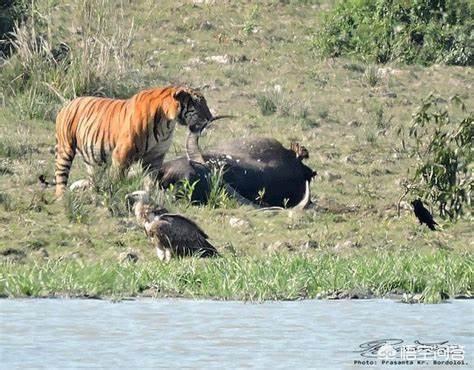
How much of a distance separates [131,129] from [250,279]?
459 cm

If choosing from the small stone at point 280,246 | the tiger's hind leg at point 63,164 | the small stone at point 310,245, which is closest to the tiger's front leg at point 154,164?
the tiger's hind leg at point 63,164

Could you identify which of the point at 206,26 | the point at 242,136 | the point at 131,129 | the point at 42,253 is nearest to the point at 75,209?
the point at 42,253

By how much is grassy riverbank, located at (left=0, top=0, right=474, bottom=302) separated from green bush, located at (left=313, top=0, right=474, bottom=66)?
244 mm

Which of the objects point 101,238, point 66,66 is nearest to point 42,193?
point 101,238

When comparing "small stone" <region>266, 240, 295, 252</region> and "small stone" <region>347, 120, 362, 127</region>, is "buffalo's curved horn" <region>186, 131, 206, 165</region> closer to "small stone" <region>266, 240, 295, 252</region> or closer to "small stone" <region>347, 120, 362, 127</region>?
"small stone" <region>266, 240, 295, 252</region>

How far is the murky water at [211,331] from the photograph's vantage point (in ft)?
26.3

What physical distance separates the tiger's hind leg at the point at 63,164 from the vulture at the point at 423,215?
10.9 feet

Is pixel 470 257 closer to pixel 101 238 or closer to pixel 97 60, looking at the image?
pixel 101 238

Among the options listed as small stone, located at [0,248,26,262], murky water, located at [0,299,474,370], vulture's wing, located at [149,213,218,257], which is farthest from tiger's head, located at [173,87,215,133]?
murky water, located at [0,299,474,370]

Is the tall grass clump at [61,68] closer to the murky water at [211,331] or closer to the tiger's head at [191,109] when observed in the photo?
the tiger's head at [191,109]

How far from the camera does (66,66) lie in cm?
1809

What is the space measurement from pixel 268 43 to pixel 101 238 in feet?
33.0

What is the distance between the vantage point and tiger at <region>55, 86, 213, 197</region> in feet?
48.1

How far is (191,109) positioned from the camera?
1480cm
